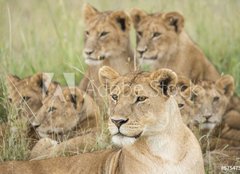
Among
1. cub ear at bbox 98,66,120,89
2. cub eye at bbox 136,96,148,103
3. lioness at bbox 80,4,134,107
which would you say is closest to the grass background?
lioness at bbox 80,4,134,107

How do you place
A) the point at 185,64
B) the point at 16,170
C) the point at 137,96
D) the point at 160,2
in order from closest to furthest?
1. the point at 137,96
2. the point at 16,170
3. the point at 185,64
4. the point at 160,2

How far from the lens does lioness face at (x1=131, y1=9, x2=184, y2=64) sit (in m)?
8.82

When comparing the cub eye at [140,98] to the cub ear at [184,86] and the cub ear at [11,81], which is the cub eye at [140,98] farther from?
the cub ear at [11,81]

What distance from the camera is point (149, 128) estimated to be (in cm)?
601

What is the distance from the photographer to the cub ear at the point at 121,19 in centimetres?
880

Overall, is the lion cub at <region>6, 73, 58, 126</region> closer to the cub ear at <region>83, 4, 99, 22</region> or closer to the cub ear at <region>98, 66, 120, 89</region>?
the cub ear at <region>83, 4, 99, 22</region>

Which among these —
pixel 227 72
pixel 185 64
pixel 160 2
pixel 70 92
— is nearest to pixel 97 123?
pixel 70 92

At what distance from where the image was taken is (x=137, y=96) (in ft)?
19.8

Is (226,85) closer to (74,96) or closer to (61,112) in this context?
(74,96)

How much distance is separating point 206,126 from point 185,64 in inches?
46.4

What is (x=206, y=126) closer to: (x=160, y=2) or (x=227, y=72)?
(x=227, y=72)

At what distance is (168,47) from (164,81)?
2.95 meters

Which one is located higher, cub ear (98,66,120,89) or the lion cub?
cub ear (98,66,120,89)

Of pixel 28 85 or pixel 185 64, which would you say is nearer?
pixel 28 85
